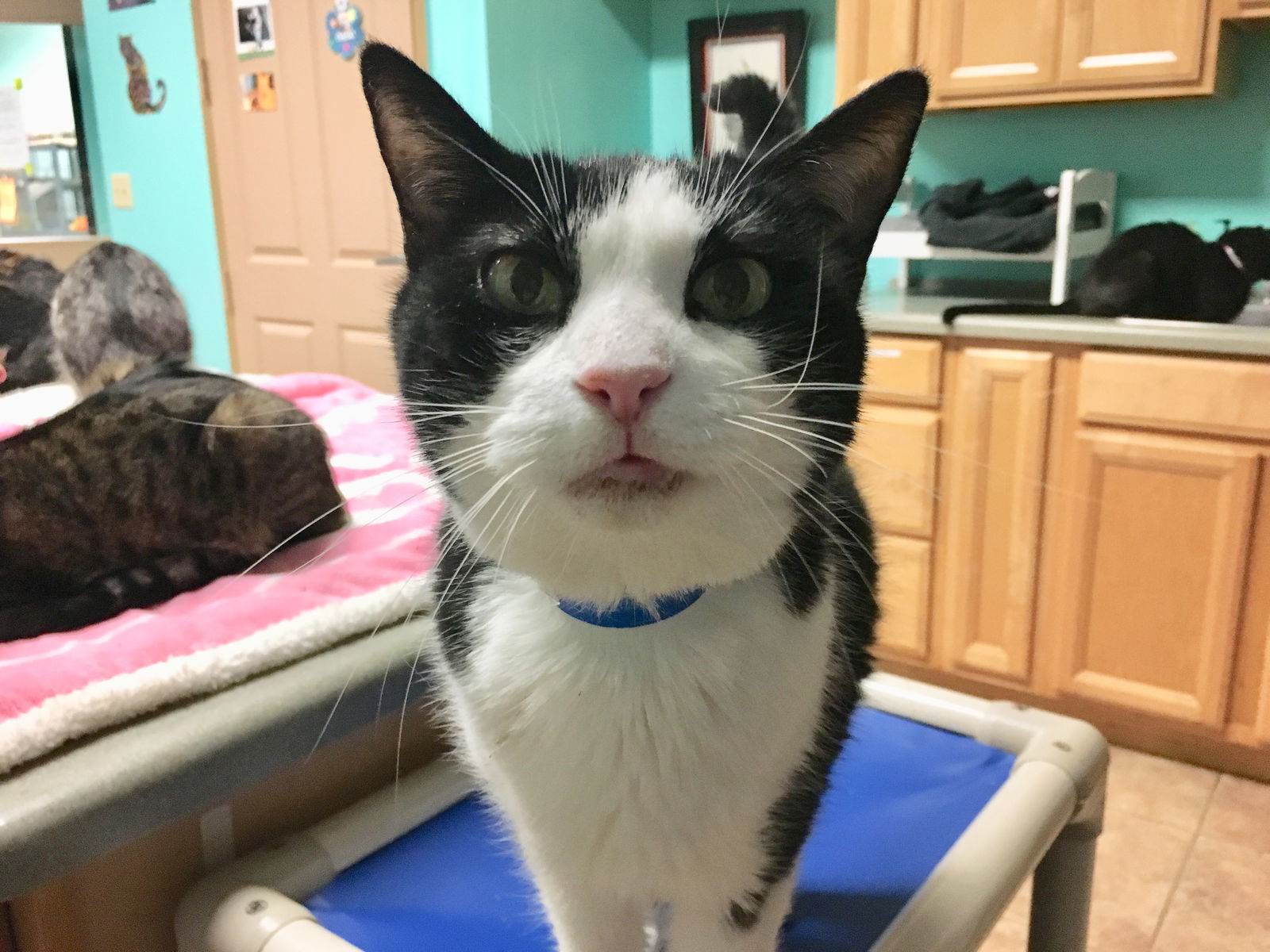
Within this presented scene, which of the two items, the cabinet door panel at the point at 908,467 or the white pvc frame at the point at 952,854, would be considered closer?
the white pvc frame at the point at 952,854

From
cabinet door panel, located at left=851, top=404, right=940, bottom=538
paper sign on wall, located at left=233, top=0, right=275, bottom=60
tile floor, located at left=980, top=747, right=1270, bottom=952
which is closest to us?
tile floor, located at left=980, top=747, right=1270, bottom=952

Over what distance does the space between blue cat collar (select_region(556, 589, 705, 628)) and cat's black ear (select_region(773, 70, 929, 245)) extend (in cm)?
25

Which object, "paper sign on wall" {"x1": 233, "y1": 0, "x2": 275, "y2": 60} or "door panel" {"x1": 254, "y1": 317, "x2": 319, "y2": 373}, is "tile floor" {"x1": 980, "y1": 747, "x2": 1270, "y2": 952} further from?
Answer: "paper sign on wall" {"x1": 233, "y1": 0, "x2": 275, "y2": 60}

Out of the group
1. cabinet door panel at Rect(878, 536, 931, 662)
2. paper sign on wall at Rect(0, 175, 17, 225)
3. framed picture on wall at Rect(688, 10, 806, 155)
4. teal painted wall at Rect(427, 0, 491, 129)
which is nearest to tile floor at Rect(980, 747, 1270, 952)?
cabinet door panel at Rect(878, 536, 931, 662)

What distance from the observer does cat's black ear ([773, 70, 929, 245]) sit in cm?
54

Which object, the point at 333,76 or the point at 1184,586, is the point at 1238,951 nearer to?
the point at 1184,586

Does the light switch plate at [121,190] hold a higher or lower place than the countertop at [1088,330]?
higher

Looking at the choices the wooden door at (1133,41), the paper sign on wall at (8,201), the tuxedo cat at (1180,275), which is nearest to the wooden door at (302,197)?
the paper sign on wall at (8,201)

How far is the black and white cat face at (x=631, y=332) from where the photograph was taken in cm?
47

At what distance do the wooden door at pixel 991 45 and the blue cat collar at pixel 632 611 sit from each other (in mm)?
1830

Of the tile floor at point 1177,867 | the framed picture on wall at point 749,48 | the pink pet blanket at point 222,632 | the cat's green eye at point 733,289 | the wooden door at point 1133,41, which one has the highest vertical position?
the framed picture on wall at point 749,48

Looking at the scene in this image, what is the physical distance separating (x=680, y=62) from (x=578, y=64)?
14.5 inches

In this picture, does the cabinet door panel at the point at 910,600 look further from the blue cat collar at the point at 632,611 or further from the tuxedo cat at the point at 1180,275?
the blue cat collar at the point at 632,611

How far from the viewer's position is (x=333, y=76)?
9.99 ft
